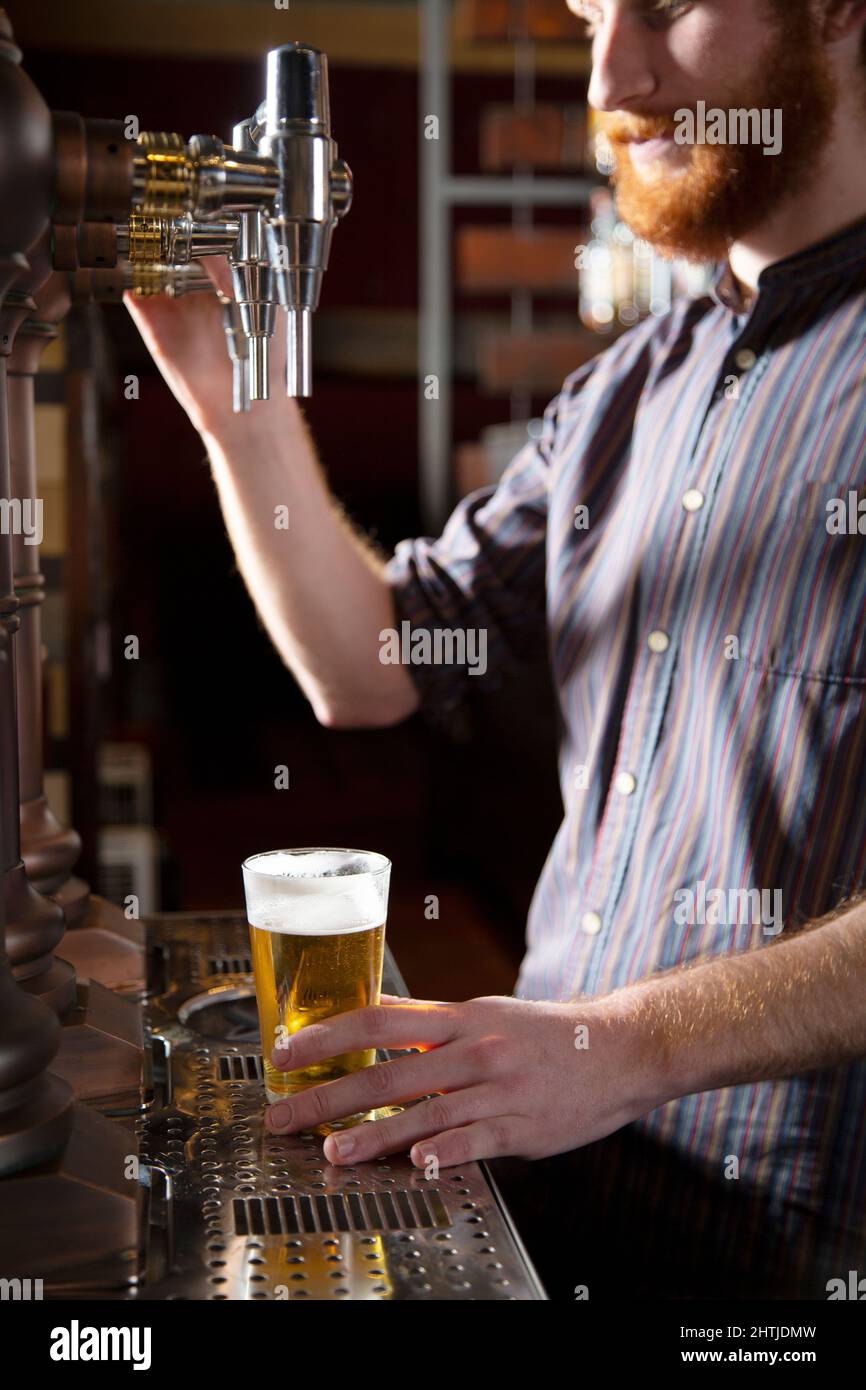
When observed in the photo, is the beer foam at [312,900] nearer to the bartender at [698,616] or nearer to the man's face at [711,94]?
the bartender at [698,616]

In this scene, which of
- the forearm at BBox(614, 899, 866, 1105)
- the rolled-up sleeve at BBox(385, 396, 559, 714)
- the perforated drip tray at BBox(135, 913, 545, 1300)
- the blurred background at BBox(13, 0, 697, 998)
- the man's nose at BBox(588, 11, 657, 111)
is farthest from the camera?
the blurred background at BBox(13, 0, 697, 998)

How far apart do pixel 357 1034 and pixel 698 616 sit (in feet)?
2.20

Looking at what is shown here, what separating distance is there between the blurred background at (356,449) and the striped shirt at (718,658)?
174 millimetres

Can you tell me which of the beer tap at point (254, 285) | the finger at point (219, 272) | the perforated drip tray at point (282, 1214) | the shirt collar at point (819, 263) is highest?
the shirt collar at point (819, 263)

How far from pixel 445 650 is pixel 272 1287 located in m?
1.01

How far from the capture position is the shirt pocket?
1.22 metres

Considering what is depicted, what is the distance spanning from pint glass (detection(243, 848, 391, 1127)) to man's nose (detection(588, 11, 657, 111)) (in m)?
0.86

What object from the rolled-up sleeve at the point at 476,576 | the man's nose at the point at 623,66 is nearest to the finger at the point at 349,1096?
the rolled-up sleeve at the point at 476,576

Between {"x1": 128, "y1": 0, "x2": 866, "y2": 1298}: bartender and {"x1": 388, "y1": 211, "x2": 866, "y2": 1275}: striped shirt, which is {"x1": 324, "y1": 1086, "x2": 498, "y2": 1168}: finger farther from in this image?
{"x1": 388, "y1": 211, "x2": 866, "y2": 1275}: striped shirt

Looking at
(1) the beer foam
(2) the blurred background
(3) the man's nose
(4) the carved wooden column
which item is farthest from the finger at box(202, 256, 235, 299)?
(3) the man's nose

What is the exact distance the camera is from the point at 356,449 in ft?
20.8

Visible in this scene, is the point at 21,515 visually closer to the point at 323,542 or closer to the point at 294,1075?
the point at 294,1075

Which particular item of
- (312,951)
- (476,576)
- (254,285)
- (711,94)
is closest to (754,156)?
(711,94)

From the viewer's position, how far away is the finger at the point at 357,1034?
771 millimetres
